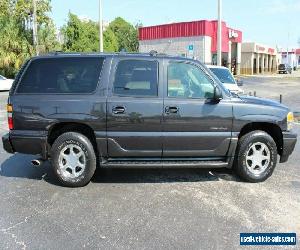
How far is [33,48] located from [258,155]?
3013 centimetres

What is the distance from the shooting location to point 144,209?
15.4ft

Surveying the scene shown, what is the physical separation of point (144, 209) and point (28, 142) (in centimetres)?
202

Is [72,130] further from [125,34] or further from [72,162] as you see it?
[125,34]

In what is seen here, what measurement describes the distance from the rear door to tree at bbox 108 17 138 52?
64.1m

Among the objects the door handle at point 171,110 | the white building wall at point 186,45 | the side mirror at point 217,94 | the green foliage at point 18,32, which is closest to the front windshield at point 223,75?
the side mirror at point 217,94

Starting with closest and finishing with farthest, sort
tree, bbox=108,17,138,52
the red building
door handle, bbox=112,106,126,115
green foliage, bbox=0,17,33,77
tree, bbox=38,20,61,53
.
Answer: door handle, bbox=112,106,126,115 < green foliage, bbox=0,17,33,77 < tree, bbox=38,20,61,53 < the red building < tree, bbox=108,17,138,52

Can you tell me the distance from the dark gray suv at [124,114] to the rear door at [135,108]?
1 cm

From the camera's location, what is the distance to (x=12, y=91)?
549cm

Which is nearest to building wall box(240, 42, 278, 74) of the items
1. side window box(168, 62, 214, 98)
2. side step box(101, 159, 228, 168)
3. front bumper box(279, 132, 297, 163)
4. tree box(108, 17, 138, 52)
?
tree box(108, 17, 138, 52)

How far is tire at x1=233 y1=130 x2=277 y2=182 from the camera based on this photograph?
564 cm

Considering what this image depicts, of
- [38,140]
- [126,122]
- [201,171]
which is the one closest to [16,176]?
[38,140]

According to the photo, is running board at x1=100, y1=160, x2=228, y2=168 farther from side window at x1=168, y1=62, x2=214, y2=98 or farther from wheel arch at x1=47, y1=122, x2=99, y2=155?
side window at x1=168, y1=62, x2=214, y2=98

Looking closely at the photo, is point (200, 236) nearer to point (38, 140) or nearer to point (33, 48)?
point (38, 140)

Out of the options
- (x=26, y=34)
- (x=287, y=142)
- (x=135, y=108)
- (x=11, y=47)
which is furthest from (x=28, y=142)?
(x=26, y=34)
